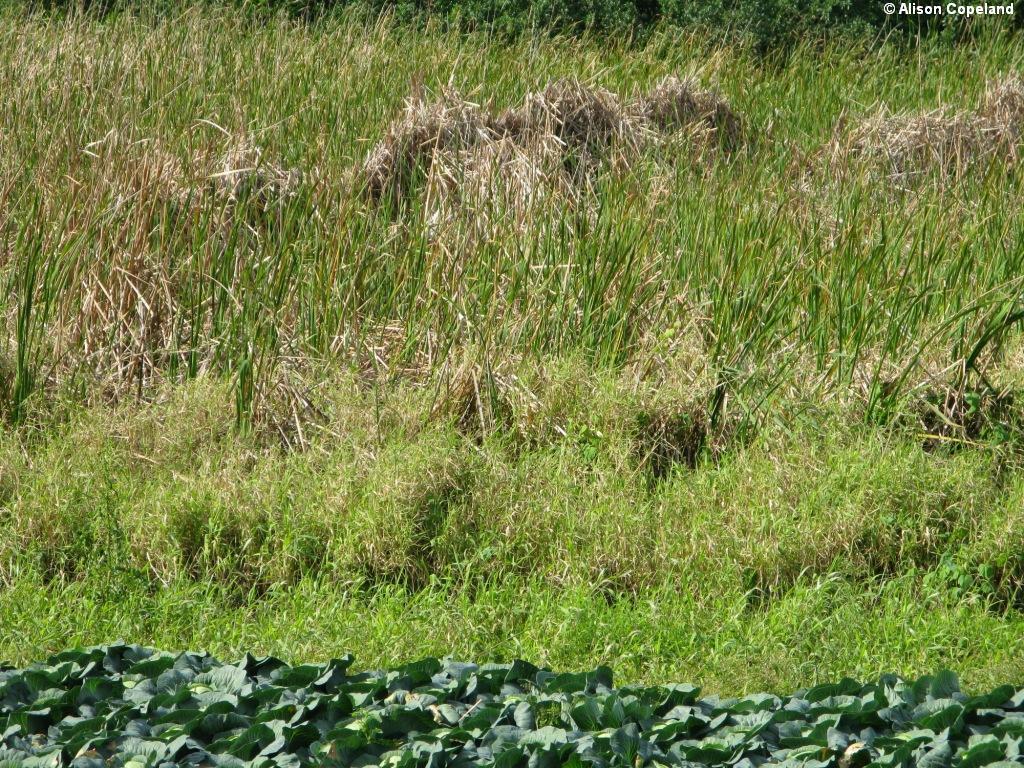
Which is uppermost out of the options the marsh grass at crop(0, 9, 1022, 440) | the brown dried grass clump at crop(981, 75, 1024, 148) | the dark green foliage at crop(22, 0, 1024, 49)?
the dark green foliage at crop(22, 0, 1024, 49)

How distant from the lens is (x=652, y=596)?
395 centimetres

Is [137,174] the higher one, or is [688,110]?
[688,110]

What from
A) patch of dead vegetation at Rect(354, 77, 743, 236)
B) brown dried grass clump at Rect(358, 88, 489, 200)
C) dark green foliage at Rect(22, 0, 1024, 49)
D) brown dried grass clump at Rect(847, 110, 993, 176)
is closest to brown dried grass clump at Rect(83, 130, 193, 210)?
patch of dead vegetation at Rect(354, 77, 743, 236)

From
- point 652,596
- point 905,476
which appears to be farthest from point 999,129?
point 652,596

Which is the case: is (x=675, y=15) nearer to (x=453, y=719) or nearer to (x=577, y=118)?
Result: (x=577, y=118)

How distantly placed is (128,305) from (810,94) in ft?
20.3

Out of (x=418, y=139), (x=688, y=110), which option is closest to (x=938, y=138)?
(x=688, y=110)

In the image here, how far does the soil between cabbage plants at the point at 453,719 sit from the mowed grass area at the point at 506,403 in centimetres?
42

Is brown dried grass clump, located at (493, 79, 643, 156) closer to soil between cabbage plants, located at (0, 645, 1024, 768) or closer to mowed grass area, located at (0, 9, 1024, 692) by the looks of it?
mowed grass area, located at (0, 9, 1024, 692)

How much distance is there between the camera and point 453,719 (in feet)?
9.56

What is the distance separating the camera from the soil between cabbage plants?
8.93 feet

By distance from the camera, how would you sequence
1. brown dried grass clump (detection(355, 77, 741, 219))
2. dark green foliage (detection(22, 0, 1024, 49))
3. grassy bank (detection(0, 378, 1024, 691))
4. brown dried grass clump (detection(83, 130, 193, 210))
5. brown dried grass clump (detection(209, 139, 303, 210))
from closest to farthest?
grassy bank (detection(0, 378, 1024, 691)), brown dried grass clump (detection(83, 130, 193, 210)), brown dried grass clump (detection(209, 139, 303, 210)), brown dried grass clump (detection(355, 77, 741, 219)), dark green foliage (detection(22, 0, 1024, 49))

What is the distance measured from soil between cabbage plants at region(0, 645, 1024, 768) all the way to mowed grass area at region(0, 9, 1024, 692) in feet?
1.39

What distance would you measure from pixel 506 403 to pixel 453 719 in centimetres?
205
